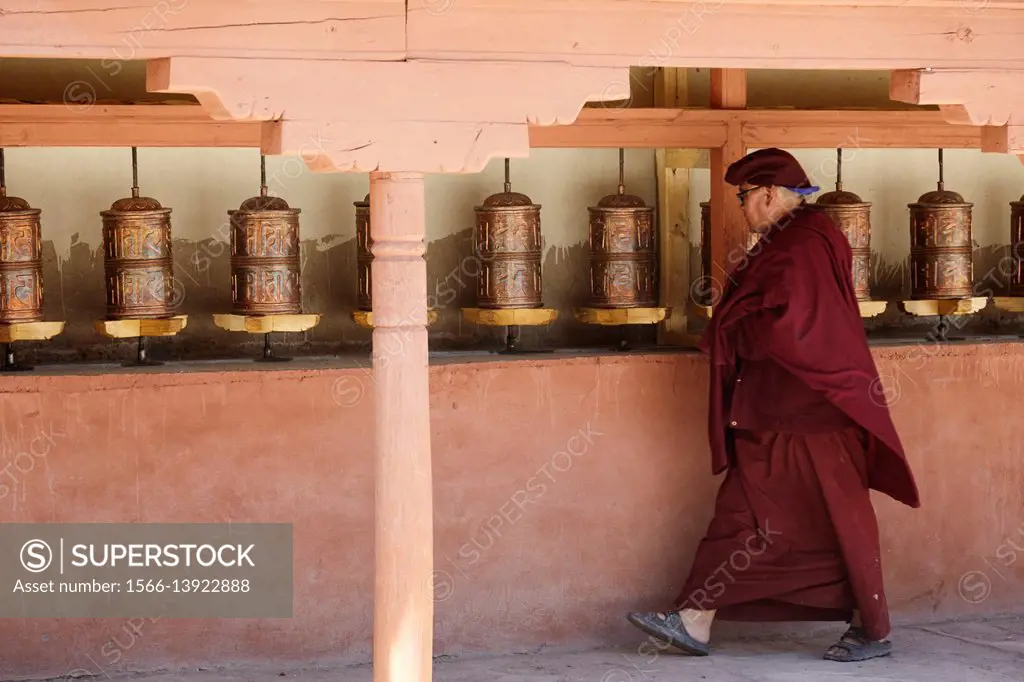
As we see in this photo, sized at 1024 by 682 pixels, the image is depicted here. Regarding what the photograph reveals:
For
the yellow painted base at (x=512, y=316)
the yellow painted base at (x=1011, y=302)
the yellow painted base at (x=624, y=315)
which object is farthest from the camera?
the yellow painted base at (x=1011, y=302)

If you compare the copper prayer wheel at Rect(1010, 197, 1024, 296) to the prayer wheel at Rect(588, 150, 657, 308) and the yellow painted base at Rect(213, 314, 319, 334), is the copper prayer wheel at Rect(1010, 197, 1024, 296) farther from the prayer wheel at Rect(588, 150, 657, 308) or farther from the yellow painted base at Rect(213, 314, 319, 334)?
the yellow painted base at Rect(213, 314, 319, 334)

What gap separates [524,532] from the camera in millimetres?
5461

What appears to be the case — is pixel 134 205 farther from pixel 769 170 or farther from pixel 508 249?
pixel 769 170

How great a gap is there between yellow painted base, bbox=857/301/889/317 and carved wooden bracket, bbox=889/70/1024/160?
1372 mm

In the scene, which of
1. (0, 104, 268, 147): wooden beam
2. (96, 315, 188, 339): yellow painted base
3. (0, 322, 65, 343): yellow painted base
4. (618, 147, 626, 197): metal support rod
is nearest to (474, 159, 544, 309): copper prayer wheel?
(618, 147, 626, 197): metal support rod

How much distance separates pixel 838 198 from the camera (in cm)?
588

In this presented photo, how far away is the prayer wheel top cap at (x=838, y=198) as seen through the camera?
19.2 ft

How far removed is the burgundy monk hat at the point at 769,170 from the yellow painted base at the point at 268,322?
155 cm

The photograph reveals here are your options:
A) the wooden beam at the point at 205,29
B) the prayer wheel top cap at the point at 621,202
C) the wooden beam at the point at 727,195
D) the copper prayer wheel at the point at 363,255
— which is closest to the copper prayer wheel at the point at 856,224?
the wooden beam at the point at 727,195

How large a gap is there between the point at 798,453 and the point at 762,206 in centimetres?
86

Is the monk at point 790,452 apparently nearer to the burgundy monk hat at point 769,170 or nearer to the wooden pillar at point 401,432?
the burgundy monk hat at point 769,170

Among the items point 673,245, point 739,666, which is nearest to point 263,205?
point 673,245

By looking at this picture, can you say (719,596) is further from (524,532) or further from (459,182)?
(459,182)

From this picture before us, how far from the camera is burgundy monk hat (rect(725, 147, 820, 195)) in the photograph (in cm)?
514
